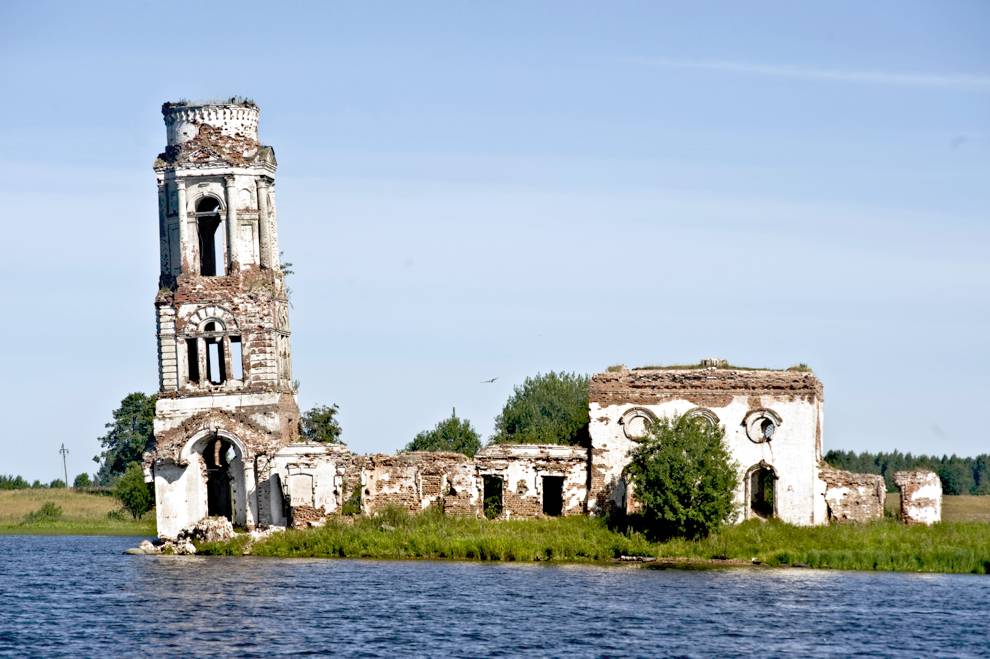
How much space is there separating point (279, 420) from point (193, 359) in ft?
9.99

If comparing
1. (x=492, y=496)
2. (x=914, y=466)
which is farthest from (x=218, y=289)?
(x=914, y=466)

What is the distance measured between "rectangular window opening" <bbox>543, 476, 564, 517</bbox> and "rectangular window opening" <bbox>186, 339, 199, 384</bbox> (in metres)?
9.20

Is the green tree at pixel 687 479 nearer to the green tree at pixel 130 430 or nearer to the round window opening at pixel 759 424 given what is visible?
the round window opening at pixel 759 424

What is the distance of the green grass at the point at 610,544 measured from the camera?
38.4 meters

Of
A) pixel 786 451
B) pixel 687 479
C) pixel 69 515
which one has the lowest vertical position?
pixel 69 515

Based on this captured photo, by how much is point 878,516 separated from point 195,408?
54.7ft

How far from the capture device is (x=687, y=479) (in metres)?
38.8

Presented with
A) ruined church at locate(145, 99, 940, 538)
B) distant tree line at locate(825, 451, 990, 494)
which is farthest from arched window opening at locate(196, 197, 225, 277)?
distant tree line at locate(825, 451, 990, 494)

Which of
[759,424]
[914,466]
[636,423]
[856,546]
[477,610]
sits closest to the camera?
[477,610]

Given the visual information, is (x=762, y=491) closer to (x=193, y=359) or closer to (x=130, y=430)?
(x=193, y=359)

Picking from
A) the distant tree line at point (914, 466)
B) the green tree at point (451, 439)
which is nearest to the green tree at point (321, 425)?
→ the green tree at point (451, 439)

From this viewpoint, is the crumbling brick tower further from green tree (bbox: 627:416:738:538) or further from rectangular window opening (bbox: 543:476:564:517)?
green tree (bbox: 627:416:738:538)

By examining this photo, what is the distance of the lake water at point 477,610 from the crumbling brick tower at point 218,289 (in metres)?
5.48

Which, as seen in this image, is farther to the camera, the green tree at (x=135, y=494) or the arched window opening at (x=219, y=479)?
the green tree at (x=135, y=494)
